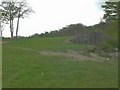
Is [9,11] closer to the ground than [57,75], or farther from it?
farther from it

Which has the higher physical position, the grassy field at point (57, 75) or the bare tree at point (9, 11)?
the bare tree at point (9, 11)

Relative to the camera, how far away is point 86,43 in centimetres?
4009

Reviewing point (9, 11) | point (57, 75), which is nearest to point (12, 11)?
point (9, 11)

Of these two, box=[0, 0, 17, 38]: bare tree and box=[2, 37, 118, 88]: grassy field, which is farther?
box=[0, 0, 17, 38]: bare tree

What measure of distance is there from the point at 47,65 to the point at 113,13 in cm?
697

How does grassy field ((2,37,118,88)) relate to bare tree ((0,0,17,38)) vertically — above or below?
below

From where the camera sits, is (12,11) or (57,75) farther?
(12,11)

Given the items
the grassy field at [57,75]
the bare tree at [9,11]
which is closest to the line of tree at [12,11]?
the bare tree at [9,11]

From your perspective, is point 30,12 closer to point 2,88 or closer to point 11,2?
point 11,2

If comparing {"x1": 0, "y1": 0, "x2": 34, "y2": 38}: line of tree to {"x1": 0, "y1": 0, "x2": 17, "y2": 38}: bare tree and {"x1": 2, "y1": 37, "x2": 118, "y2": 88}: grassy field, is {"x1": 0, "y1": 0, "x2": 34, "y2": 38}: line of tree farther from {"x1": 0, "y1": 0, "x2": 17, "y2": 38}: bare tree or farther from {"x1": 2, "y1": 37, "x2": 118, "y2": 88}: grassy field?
{"x1": 2, "y1": 37, "x2": 118, "y2": 88}: grassy field

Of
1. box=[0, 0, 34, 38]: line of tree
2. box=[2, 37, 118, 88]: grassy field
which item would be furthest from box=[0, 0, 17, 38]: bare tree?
box=[2, 37, 118, 88]: grassy field

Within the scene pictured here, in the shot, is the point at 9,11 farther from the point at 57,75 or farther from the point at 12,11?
the point at 57,75

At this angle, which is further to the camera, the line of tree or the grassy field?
the line of tree

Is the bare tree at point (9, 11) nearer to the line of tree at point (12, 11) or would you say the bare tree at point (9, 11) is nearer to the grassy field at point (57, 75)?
the line of tree at point (12, 11)
